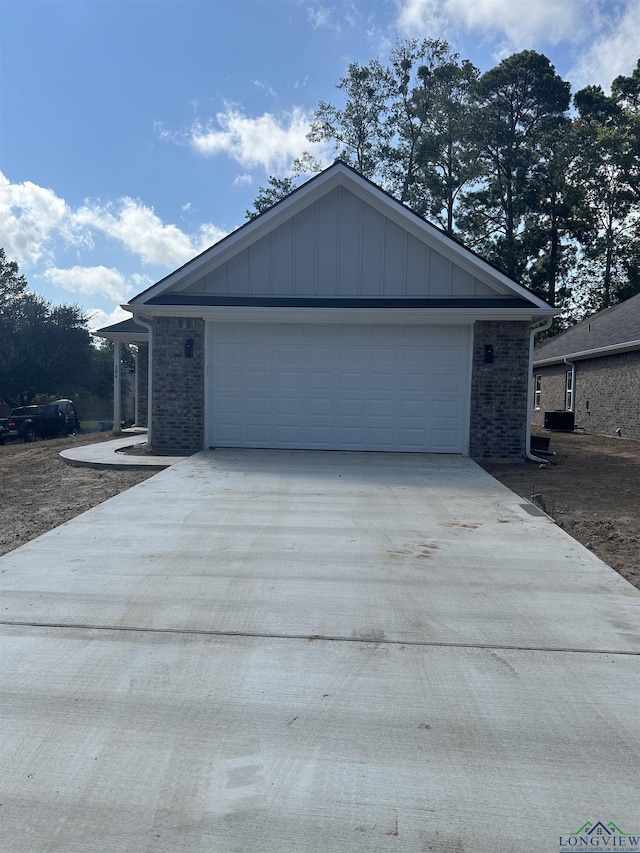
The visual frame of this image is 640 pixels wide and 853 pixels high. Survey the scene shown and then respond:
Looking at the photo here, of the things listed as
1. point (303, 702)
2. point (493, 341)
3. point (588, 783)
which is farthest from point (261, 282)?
point (588, 783)

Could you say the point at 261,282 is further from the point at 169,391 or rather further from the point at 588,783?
the point at 588,783

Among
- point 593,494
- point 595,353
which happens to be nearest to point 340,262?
point 593,494

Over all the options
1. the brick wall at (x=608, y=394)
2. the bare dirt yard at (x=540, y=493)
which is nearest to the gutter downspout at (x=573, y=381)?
the brick wall at (x=608, y=394)

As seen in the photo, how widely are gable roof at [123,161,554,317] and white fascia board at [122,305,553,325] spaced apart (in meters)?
0.14

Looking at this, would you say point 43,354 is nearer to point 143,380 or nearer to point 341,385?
point 143,380

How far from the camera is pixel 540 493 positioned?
8.23 metres

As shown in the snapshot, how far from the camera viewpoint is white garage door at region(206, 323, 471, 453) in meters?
11.1

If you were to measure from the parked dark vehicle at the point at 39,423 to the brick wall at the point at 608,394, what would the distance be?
17.9 metres

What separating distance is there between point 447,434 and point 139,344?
10113 mm

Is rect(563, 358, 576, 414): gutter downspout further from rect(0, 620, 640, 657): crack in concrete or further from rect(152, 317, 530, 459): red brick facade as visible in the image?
rect(0, 620, 640, 657): crack in concrete

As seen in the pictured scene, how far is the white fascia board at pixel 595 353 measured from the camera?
16.5m

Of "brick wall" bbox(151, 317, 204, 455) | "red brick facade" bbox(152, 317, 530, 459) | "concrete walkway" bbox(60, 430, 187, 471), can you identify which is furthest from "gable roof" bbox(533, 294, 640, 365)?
"concrete walkway" bbox(60, 430, 187, 471)

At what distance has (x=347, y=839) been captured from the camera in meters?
2.08

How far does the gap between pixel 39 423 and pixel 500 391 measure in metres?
15.3
